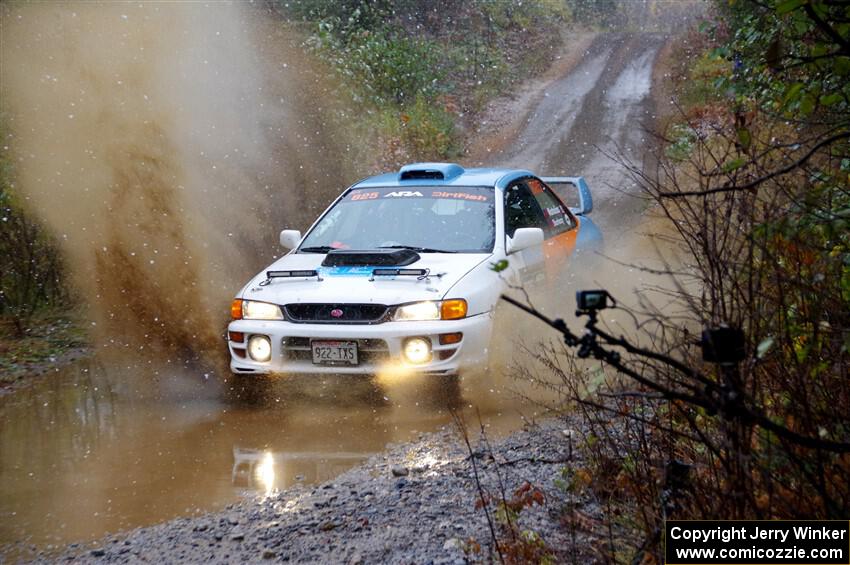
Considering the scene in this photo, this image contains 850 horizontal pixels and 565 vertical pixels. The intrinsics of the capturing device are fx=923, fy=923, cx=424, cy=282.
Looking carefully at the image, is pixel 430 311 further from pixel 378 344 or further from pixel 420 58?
pixel 420 58

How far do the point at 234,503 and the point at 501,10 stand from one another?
29965 mm

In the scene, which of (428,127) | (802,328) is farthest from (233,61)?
(802,328)

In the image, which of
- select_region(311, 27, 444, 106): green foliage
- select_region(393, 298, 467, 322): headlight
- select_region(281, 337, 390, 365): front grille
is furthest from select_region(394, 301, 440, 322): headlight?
select_region(311, 27, 444, 106): green foliage

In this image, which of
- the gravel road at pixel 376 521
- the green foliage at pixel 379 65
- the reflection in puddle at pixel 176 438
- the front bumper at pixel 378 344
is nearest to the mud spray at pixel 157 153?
the reflection in puddle at pixel 176 438

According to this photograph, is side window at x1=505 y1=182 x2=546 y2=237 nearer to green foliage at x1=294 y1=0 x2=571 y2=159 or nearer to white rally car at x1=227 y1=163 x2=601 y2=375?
white rally car at x1=227 y1=163 x2=601 y2=375

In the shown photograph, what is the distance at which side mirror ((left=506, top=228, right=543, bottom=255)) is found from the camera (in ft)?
24.2

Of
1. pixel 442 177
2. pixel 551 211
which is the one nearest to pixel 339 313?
pixel 442 177

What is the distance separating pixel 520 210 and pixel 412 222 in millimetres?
1044

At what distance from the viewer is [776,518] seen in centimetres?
295

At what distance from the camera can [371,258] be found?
7.21m

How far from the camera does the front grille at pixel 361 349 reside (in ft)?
21.7

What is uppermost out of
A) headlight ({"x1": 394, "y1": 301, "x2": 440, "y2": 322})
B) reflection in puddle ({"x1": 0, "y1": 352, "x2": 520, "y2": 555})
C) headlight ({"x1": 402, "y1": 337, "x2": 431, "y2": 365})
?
headlight ({"x1": 394, "y1": 301, "x2": 440, "y2": 322})

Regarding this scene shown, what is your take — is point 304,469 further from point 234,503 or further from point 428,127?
point 428,127

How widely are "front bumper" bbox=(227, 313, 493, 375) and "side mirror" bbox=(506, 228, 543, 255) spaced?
810 millimetres
